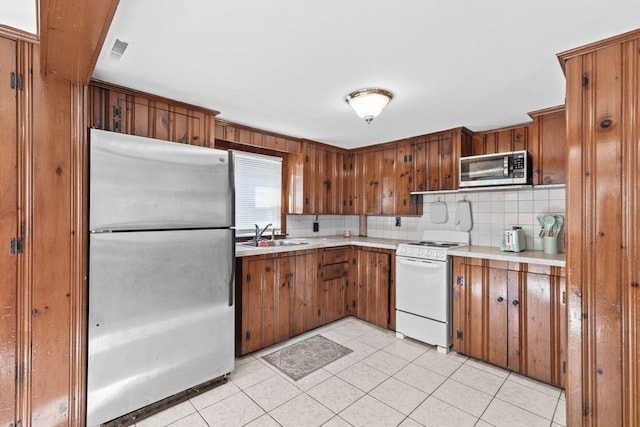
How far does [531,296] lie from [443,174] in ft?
4.87

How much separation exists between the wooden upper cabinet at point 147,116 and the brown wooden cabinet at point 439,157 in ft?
7.67

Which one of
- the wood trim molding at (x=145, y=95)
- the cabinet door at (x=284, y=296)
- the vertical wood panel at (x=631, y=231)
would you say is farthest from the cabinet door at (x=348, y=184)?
the vertical wood panel at (x=631, y=231)

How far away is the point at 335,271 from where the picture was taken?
3.63 m

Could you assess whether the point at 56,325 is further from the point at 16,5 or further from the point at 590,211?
the point at 590,211

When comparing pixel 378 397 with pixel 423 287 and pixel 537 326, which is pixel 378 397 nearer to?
pixel 423 287

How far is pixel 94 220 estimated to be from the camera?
70.9 inches

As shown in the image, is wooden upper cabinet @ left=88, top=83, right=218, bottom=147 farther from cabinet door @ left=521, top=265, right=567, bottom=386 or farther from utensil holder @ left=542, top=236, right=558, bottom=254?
utensil holder @ left=542, top=236, right=558, bottom=254

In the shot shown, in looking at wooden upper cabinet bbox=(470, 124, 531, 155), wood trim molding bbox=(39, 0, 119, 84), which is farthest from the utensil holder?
wood trim molding bbox=(39, 0, 119, 84)

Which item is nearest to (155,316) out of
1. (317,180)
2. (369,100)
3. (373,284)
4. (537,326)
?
(369,100)

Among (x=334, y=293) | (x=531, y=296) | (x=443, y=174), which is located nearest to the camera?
(x=531, y=296)

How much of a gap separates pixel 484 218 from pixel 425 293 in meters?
1.13

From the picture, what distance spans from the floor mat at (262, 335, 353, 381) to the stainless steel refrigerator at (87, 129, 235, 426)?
0.49 m

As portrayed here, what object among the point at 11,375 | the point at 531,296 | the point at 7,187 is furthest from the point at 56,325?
the point at 531,296

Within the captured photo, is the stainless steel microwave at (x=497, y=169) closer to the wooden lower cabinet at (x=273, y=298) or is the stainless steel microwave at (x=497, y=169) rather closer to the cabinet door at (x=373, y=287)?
the cabinet door at (x=373, y=287)
